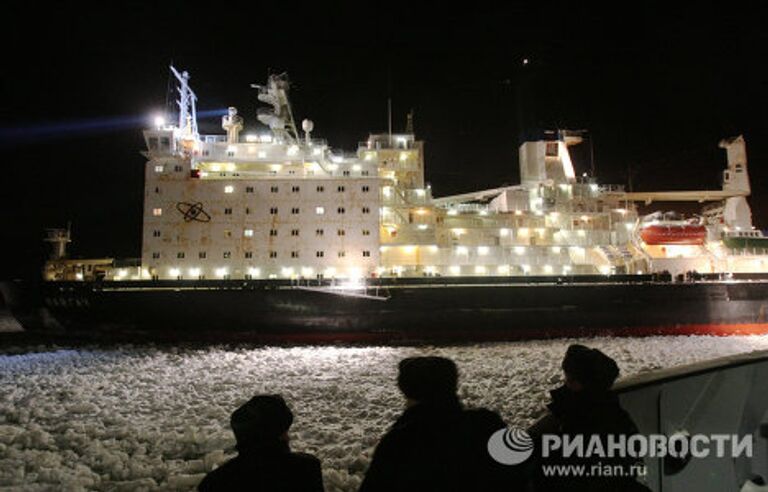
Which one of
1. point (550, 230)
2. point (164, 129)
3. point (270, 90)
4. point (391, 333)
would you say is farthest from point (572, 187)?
point (164, 129)

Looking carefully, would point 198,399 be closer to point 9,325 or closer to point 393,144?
point 393,144

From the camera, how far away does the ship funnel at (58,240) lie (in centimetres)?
2272

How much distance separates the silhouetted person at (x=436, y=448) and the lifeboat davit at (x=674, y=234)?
25882mm

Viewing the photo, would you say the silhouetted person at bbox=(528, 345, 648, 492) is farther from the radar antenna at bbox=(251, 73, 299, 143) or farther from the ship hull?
the radar antenna at bbox=(251, 73, 299, 143)

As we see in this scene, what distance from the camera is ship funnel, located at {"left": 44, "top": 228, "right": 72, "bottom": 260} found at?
74.5 feet

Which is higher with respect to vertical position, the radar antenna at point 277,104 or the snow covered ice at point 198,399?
the radar antenna at point 277,104

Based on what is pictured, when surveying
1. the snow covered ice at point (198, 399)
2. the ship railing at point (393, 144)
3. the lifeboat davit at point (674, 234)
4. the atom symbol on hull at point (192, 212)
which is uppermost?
the ship railing at point (393, 144)

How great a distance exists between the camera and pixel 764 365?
2.85 metres

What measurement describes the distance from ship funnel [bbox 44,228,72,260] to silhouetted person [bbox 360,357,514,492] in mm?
26380

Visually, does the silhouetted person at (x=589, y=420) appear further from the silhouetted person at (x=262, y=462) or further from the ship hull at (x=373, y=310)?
the ship hull at (x=373, y=310)

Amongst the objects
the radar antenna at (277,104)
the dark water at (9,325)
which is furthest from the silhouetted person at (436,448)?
the dark water at (9,325)

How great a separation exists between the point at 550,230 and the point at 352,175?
10.8 metres

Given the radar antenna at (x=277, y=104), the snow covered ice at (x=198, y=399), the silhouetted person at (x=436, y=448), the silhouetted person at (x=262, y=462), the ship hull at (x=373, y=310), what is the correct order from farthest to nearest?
the radar antenna at (x=277, y=104)
the ship hull at (x=373, y=310)
the snow covered ice at (x=198, y=399)
the silhouetted person at (x=262, y=462)
the silhouetted person at (x=436, y=448)

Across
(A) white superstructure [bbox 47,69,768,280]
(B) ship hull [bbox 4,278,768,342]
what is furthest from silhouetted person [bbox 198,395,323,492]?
(A) white superstructure [bbox 47,69,768,280]
